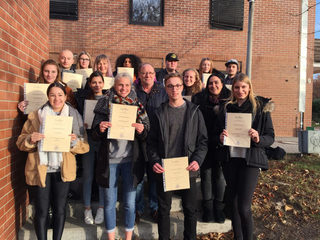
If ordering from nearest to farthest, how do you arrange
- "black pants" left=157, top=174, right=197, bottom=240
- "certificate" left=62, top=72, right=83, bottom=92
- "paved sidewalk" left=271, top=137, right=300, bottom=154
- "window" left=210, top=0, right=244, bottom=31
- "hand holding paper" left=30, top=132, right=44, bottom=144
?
"hand holding paper" left=30, top=132, right=44, bottom=144 < "black pants" left=157, top=174, right=197, bottom=240 < "certificate" left=62, top=72, right=83, bottom=92 < "paved sidewalk" left=271, top=137, right=300, bottom=154 < "window" left=210, top=0, right=244, bottom=31

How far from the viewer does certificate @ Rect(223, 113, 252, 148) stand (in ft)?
8.40

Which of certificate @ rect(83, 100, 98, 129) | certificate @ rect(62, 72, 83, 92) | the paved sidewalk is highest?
certificate @ rect(62, 72, 83, 92)

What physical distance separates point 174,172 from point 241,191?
2.53ft

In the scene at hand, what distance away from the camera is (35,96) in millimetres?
2828

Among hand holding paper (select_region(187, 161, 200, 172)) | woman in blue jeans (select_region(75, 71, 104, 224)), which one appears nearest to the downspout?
hand holding paper (select_region(187, 161, 200, 172))

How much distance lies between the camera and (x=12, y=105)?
2.77m

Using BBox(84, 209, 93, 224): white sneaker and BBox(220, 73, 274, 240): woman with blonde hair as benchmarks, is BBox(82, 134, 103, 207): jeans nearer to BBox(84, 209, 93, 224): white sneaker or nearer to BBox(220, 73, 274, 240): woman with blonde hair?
BBox(84, 209, 93, 224): white sneaker

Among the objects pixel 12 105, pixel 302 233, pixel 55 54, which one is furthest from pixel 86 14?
pixel 302 233

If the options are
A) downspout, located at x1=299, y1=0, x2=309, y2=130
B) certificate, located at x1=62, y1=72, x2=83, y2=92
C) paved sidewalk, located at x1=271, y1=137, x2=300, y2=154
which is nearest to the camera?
certificate, located at x1=62, y1=72, x2=83, y2=92

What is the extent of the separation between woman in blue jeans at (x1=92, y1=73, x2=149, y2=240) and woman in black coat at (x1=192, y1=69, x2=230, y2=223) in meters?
0.92

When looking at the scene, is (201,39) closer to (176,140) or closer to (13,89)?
(176,140)

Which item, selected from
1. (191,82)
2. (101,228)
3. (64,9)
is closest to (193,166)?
(191,82)

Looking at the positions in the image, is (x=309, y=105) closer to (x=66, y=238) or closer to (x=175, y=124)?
(x=175, y=124)

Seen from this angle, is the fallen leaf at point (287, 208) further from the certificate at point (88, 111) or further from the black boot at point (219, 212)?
the certificate at point (88, 111)
